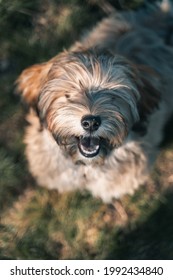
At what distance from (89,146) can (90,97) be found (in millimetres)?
405

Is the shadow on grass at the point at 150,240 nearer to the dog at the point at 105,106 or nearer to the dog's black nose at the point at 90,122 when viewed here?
the dog at the point at 105,106

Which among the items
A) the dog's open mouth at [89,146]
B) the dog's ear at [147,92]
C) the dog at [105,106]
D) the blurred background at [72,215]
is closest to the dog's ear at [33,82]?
the dog at [105,106]

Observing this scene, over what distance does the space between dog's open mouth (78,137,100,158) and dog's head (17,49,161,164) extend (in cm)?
4

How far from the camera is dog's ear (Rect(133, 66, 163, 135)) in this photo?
2887 mm

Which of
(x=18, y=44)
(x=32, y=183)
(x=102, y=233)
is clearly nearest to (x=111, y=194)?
(x=102, y=233)

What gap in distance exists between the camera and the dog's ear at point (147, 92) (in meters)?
2.89

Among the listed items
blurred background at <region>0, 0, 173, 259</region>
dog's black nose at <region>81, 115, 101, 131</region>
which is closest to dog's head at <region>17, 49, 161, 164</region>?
dog's black nose at <region>81, 115, 101, 131</region>

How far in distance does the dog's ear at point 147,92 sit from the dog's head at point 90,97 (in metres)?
0.05

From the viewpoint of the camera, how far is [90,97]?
2.61 meters

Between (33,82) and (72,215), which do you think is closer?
(33,82)

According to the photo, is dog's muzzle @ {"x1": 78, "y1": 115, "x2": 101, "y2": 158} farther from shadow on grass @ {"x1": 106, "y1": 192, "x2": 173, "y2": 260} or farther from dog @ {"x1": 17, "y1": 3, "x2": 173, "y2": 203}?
shadow on grass @ {"x1": 106, "y1": 192, "x2": 173, "y2": 260}

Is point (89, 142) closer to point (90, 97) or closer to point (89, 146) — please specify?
point (89, 146)

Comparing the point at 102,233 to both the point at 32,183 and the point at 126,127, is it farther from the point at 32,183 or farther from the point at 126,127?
the point at 126,127

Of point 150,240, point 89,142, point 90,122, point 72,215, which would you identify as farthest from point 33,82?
point 150,240
